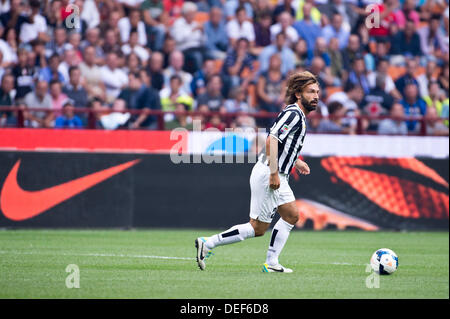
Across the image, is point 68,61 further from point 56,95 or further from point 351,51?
point 351,51

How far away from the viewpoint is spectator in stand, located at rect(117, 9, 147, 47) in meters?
20.2

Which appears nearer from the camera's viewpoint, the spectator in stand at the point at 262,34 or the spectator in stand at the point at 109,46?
the spectator in stand at the point at 109,46

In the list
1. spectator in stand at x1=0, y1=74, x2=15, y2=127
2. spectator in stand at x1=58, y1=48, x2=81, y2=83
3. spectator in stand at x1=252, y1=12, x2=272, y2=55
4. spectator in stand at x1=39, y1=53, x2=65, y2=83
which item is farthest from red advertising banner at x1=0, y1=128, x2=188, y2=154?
spectator in stand at x1=252, y1=12, x2=272, y2=55

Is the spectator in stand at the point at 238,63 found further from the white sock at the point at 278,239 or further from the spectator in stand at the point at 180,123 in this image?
the white sock at the point at 278,239

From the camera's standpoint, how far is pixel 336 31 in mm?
22141

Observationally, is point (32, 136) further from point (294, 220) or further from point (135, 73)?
point (294, 220)

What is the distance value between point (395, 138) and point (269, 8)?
202 inches

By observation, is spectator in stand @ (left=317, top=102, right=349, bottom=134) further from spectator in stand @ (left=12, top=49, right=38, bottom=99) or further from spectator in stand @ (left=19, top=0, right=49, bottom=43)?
spectator in stand @ (left=19, top=0, right=49, bottom=43)

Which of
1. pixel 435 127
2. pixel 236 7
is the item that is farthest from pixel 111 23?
pixel 435 127

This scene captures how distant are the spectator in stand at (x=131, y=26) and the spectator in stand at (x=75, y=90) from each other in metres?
2.45

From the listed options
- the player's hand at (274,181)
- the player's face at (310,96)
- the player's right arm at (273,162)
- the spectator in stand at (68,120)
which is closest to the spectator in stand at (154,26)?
the spectator in stand at (68,120)

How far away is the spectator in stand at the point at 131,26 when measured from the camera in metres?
20.2

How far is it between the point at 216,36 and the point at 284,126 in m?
11.5

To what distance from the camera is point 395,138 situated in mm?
19094
